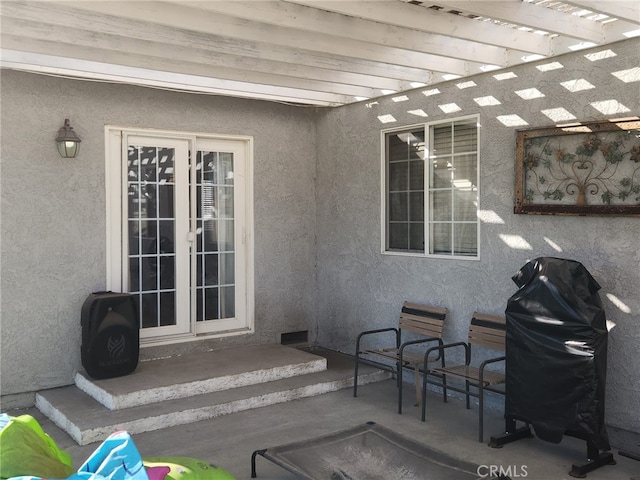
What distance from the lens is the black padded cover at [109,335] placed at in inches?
216

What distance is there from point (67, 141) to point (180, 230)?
1.48 m

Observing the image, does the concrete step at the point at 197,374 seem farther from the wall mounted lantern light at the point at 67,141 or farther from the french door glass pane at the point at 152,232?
the wall mounted lantern light at the point at 67,141

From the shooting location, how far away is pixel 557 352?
4.18 m

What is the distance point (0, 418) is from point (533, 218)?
4.11 metres

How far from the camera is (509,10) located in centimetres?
391

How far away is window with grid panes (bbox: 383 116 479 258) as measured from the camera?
5723 millimetres

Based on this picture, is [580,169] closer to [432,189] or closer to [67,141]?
[432,189]

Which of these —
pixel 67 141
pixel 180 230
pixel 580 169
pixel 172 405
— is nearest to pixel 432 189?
pixel 580 169

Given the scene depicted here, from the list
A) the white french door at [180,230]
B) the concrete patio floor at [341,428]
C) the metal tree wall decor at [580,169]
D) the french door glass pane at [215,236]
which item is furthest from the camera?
the french door glass pane at [215,236]

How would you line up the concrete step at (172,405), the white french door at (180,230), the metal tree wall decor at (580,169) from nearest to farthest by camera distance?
the metal tree wall decor at (580,169), the concrete step at (172,405), the white french door at (180,230)

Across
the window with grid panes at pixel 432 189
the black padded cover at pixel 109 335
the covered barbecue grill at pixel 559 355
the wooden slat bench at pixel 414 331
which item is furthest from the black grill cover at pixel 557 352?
the black padded cover at pixel 109 335

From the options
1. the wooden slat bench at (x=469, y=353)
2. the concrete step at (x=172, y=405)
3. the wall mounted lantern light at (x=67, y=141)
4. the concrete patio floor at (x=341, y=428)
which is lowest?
the concrete patio floor at (x=341, y=428)

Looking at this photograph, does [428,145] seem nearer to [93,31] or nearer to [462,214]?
[462,214]

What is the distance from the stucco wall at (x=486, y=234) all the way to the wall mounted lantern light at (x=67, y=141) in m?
2.92
